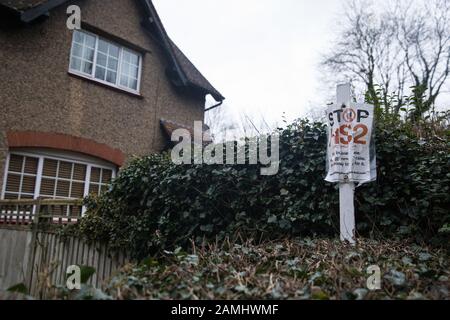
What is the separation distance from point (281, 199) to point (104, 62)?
6.89 metres

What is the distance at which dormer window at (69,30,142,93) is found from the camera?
8.54 metres

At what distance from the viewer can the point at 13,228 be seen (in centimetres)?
614

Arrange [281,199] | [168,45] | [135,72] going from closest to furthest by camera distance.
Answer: [281,199]
[135,72]
[168,45]

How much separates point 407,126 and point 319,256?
2.45m

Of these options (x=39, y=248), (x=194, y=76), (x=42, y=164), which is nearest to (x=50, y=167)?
(x=42, y=164)

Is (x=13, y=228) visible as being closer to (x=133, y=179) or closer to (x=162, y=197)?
(x=133, y=179)

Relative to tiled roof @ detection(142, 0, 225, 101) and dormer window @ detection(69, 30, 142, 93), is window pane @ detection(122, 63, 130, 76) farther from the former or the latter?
tiled roof @ detection(142, 0, 225, 101)

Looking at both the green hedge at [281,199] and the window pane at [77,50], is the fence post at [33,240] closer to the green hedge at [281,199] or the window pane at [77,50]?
the green hedge at [281,199]

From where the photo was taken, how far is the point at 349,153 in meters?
3.60

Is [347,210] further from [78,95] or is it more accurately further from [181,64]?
[181,64]

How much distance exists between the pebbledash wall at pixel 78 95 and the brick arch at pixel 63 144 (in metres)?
0.02

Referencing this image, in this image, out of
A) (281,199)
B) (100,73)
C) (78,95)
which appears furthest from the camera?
(100,73)

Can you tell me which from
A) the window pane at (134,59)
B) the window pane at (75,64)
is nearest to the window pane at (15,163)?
the window pane at (75,64)
